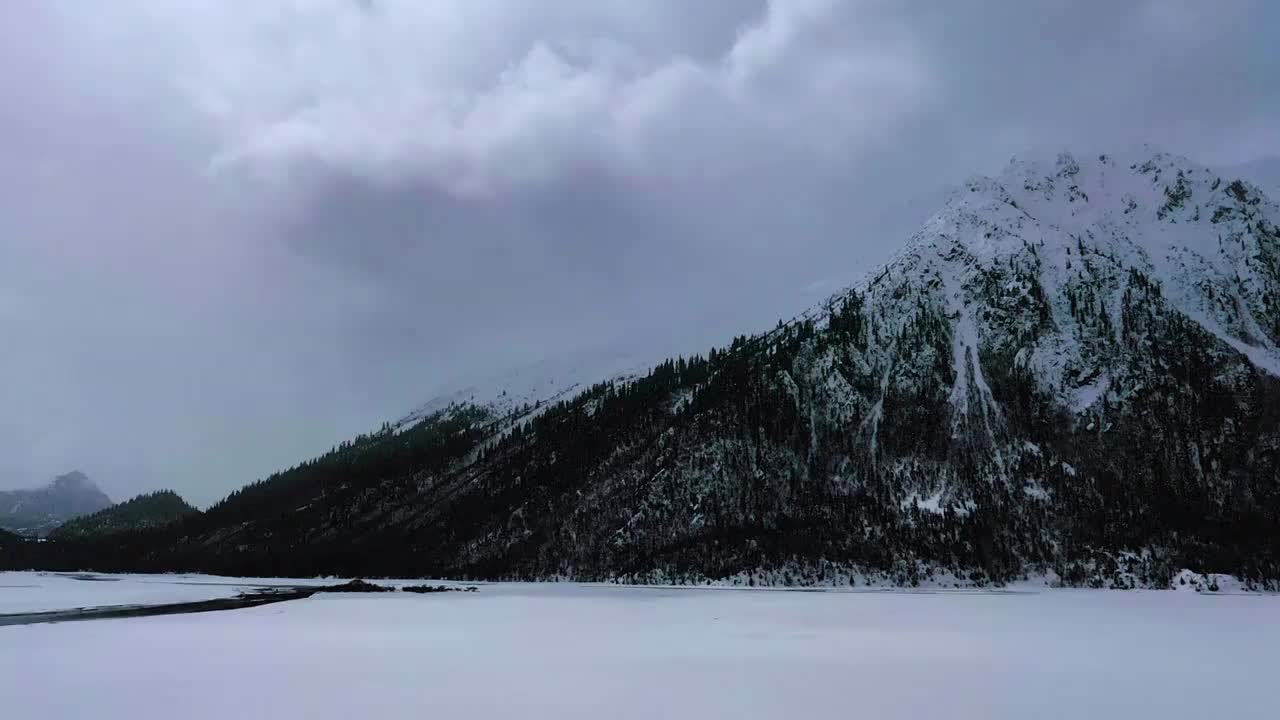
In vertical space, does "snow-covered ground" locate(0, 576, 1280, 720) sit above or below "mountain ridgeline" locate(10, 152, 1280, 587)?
below

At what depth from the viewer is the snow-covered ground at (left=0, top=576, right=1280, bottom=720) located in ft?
71.6

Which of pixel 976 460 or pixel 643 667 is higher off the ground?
pixel 976 460

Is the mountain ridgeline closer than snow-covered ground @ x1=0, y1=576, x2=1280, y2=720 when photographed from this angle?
No

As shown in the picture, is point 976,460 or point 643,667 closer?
point 643,667

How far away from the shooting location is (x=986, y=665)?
30.1 metres

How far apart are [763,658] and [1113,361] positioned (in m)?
172

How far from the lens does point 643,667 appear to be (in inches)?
1162

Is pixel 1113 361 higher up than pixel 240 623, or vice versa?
pixel 1113 361

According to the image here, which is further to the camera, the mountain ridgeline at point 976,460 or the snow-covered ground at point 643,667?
the mountain ridgeline at point 976,460

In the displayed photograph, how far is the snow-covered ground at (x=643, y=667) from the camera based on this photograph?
21.8 metres

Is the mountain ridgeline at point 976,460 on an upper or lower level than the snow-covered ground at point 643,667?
upper

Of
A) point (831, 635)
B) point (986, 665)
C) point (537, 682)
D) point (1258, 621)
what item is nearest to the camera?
point (537, 682)

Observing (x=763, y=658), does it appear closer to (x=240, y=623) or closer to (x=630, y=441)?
(x=240, y=623)

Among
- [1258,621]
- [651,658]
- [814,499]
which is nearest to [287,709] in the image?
[651,658]
